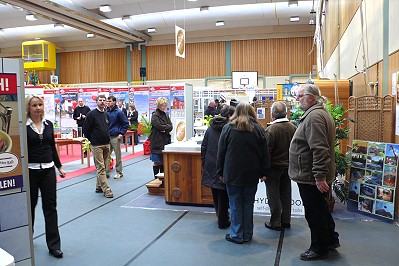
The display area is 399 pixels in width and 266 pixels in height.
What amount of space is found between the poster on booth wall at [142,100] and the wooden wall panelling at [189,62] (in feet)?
15.6

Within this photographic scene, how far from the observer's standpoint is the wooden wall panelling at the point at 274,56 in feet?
55.0

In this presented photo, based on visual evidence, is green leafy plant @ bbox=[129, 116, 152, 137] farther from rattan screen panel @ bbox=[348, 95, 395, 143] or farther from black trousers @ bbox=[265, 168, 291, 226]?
black trousers @ bbox=[265, 168, 291, 226]

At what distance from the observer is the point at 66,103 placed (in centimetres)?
1397

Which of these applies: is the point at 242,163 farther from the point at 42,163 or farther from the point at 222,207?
the point at 42,163

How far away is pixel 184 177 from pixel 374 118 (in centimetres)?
247

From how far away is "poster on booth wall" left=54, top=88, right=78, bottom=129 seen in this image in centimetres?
1380

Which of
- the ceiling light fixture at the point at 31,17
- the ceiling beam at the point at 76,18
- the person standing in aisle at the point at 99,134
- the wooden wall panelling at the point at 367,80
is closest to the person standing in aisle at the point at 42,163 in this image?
the person standing in aisle at the point at 99,134

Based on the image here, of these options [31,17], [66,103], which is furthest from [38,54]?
[66,103]

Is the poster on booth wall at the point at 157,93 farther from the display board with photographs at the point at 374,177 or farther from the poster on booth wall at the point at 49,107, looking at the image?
the display board with photographs at the point at 374,177

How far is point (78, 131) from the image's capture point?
362 inches

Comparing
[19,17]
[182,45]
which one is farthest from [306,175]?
[19,17]

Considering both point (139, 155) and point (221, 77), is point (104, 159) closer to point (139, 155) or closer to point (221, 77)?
point (139, 155)

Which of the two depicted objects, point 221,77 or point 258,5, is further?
point 221,77

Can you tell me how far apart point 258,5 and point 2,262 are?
1343cm
